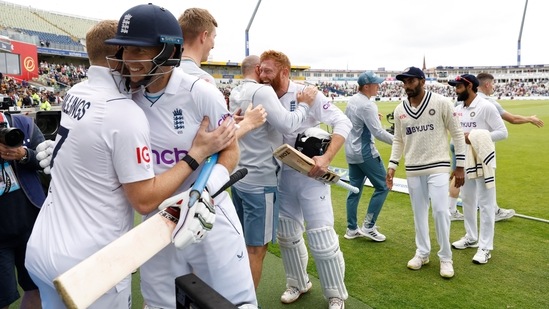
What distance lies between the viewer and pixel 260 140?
3.27 metres

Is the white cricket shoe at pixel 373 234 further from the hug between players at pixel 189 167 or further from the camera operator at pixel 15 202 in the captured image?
the camera operator at pixel 15 202

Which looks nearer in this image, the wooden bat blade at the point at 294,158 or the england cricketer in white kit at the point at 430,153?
the wooden bat blade at the point at 294,158

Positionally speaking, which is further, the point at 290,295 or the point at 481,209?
the point at 481,209

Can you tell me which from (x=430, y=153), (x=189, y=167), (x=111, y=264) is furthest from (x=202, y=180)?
(x=430, y=153)

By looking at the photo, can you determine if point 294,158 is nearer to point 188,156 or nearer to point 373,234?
point 188,156

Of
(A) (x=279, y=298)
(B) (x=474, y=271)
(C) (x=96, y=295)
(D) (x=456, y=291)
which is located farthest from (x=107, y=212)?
(B) (x=474, y=271)

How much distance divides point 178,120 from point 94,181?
18.1 inches

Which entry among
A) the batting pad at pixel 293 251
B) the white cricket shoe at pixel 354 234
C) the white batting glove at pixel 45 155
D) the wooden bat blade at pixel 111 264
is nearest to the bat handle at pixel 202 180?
the wooden bat blade at pixel 111 264

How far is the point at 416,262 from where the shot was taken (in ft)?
14.1

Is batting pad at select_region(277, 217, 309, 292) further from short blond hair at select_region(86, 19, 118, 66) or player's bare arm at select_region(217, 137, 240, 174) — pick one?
short blond hair at select_region(86, 19, 118, 66)

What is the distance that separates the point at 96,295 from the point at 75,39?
57672 mm

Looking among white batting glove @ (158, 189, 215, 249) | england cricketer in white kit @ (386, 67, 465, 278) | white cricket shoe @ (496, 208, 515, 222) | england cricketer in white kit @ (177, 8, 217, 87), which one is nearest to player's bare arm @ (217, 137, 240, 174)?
white batting glove @ (158, 189, 215, 249)

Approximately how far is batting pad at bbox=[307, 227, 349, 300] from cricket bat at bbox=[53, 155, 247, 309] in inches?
69.8

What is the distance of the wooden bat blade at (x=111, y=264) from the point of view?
4.49 ft
